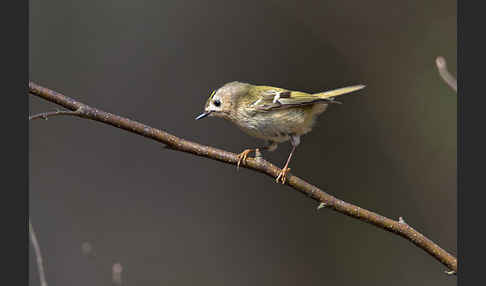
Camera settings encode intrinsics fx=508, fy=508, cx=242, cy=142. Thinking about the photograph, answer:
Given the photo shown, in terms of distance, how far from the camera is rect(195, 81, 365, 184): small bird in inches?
93.7

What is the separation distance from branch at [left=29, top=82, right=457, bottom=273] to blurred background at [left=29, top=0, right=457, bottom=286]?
210 cm

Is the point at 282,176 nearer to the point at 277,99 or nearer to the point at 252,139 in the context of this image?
the point at 277,99

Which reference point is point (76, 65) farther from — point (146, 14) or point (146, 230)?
point (146, 230)

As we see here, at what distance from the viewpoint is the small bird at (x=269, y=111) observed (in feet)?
7.80

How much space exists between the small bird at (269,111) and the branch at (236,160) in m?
0.64

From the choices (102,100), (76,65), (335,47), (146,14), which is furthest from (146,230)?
(335,47)

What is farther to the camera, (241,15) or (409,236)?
(241,15)

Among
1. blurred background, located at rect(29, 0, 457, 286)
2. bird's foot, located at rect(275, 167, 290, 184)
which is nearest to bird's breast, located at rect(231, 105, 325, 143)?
bird's foot, located at rect(275, 167, 290, 184)

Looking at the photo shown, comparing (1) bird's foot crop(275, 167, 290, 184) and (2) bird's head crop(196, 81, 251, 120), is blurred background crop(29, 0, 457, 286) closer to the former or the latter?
(2) bird's head crop(196, 81, 251, 120)

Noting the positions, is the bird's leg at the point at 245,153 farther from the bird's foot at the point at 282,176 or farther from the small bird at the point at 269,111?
the bird's foot at the point at 282,176

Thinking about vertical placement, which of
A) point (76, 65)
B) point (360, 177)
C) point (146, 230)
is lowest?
point (146, 230)

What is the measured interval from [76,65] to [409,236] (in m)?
2.88

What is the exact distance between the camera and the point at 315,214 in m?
4.08

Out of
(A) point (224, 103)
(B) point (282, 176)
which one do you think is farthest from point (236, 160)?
(A) point (224, 103)
